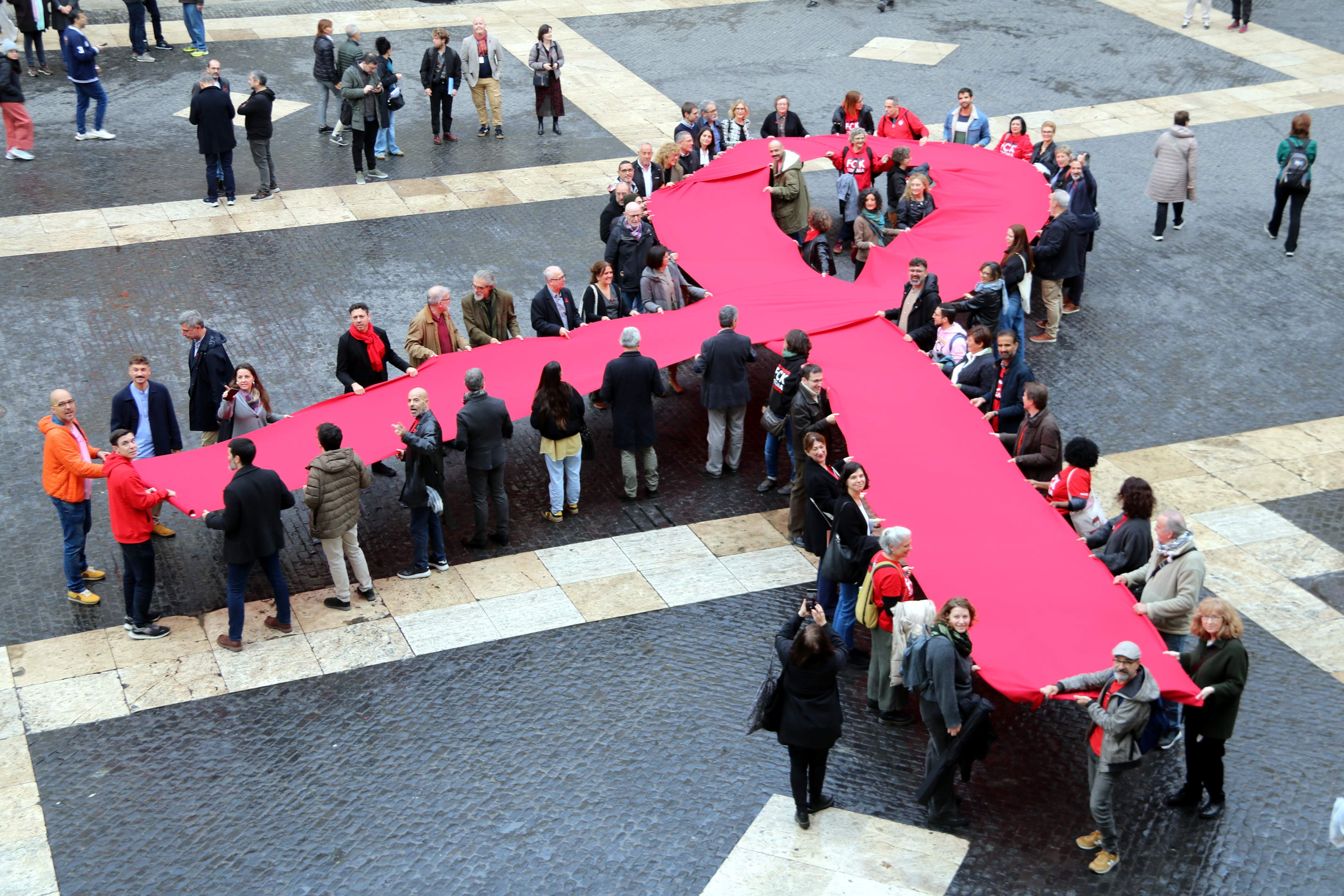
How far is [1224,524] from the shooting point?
10.9m

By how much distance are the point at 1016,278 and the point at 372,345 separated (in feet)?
20.3

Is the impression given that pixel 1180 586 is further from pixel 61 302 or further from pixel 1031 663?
pixel 61 302

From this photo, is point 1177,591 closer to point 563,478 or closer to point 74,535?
point 563,478

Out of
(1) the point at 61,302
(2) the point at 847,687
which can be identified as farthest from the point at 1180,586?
(1) the point at 61,302

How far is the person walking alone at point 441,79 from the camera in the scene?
61.5ft

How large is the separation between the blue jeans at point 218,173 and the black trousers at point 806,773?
12.2m

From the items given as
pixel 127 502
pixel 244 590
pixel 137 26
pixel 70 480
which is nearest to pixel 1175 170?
pixel 244 590

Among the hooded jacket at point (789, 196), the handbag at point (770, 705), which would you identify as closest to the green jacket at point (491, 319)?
the hooded jacket at point (789, 196)

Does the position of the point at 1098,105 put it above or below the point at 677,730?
above

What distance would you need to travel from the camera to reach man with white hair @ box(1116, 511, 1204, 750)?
798 centimetres

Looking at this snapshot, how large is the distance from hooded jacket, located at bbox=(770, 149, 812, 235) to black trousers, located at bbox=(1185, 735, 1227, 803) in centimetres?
816

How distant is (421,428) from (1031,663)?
477cm

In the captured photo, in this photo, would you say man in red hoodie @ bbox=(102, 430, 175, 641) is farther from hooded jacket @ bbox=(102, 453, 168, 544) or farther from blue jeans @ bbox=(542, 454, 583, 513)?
blue jeans @ bbox=(542, 454, 583, 513)

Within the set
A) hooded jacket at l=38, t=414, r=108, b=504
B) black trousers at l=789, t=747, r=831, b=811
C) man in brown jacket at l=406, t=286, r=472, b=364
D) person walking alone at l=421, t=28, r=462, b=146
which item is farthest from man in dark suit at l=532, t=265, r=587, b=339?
person walking alone at l=421, t=28, r=462, b=146
